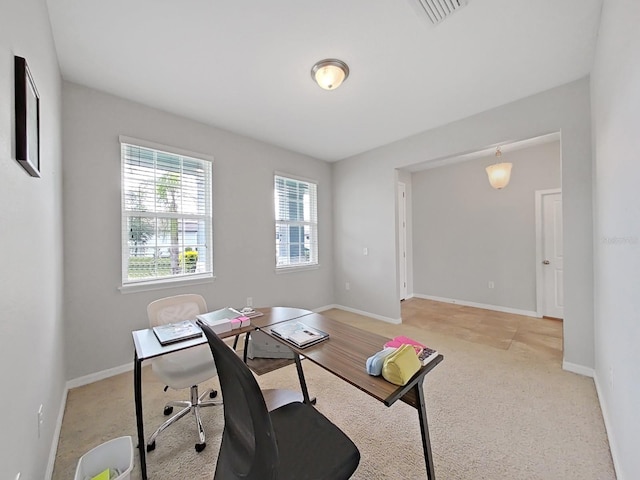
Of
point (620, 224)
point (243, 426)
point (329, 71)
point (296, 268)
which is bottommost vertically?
point (243, 426)

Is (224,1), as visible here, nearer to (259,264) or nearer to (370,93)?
(370,93)

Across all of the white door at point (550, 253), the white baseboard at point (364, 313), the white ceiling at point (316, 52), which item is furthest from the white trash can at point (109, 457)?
the white door at point (550, 253)

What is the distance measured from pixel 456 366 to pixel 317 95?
10.1 ft

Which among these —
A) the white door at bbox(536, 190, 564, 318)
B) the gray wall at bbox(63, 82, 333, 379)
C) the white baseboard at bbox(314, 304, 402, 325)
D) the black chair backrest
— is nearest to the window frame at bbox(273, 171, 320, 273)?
the gray wall at bbox(63, 82, 333, 379)

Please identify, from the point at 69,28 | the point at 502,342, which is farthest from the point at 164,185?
the point at 502,342

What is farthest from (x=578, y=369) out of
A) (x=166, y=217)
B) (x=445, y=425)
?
(x=166, y=217)

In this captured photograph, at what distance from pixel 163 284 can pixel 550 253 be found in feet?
18.2

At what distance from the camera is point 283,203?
4.07m

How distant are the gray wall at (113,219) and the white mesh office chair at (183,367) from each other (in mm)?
928

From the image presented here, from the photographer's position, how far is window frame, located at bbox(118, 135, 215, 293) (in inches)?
100

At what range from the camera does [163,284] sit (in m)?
2.76

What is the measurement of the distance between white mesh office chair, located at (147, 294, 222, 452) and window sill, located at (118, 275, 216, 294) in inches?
34.3

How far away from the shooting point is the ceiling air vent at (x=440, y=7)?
1.53 m

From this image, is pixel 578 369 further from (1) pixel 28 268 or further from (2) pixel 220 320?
(1) pixel 28 268
